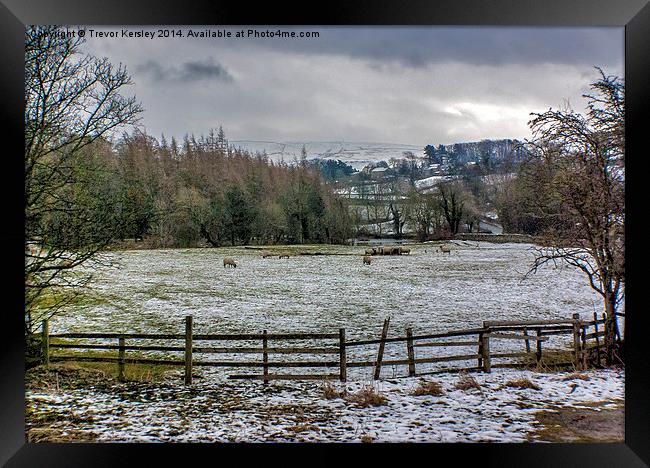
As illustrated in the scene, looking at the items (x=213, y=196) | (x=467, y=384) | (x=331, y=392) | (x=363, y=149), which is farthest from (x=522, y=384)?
(x=213, y=196)

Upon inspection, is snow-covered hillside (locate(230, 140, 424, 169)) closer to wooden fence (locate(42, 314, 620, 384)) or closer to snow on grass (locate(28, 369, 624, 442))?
wooden fence (locate(42, 314, 620, 384))

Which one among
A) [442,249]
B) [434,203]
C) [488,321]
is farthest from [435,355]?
[434,203]

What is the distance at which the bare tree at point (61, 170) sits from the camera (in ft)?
12.1

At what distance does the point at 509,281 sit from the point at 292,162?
333 cm

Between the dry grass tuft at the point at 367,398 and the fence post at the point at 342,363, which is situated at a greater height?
the fence post at the point at 342,363

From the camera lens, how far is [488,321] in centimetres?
444

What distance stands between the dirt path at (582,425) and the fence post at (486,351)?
85 cm

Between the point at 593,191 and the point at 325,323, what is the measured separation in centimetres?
364

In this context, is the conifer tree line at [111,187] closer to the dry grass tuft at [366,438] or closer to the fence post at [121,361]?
the fence post at [121,361]

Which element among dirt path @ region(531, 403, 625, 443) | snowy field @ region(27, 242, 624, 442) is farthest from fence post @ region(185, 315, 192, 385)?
dirt path @ region(531, 403, 625, 443)

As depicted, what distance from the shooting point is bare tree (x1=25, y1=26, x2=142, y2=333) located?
3.69 metres

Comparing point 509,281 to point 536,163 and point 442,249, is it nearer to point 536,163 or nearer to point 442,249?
point 442,249

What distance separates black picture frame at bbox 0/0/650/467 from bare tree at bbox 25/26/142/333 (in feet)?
1.61

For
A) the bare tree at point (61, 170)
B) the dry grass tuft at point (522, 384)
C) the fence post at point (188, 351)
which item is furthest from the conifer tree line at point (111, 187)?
the dry grass tuft at point (522, 384)
